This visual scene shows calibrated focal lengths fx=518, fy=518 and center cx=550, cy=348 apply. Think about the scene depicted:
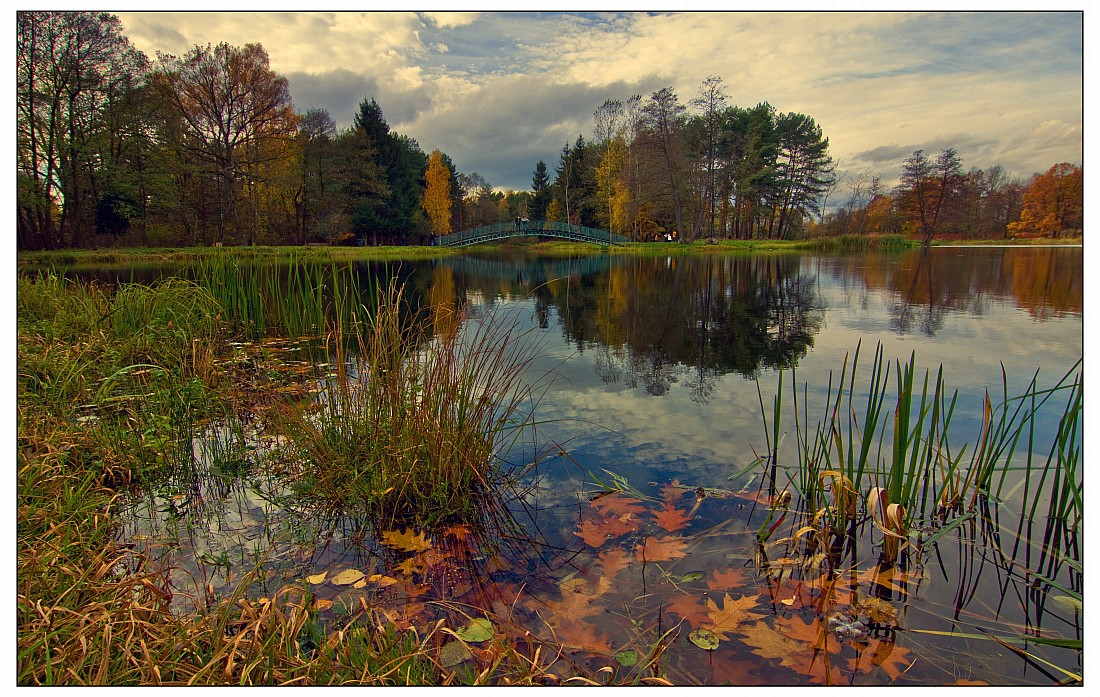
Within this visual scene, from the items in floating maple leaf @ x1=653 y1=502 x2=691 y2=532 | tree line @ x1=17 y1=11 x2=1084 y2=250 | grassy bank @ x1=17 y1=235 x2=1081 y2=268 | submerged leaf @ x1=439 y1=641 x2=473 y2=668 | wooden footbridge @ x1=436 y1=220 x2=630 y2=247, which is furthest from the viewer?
wooden footbridge @ x1=436 y1=220 x2=630 y2=247

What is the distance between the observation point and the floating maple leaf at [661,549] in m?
2.34

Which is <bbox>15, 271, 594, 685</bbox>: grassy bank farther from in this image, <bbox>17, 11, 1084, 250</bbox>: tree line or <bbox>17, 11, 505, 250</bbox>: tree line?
<bbox>17, 11, 505, 250</bbox>: tree line

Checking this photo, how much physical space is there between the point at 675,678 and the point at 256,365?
15.7ft

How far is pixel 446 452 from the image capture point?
2.78 metres

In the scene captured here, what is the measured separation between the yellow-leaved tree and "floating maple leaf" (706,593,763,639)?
145 ft

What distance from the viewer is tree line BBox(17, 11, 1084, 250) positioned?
1549 centimetres

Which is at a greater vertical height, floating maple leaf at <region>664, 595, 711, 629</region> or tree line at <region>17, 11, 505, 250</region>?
tree line at <region>17, 11, 505, 250</region>

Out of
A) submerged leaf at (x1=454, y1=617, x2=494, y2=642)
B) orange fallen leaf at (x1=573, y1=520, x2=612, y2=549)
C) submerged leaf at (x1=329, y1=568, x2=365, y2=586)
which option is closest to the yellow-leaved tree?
orange fallen leaf at (x1=573, y1=520, x2=612, y2=549)

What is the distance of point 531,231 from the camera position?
4109cm

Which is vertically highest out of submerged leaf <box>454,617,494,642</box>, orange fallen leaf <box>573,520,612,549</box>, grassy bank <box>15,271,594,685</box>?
grassy bank <box>15,271,594,685</box>

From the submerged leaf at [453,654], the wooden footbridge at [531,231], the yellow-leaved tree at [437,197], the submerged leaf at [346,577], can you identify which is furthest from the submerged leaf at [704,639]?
the yellow-leaved tree at [437,197]

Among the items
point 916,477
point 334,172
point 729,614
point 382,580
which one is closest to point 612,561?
point 729,614

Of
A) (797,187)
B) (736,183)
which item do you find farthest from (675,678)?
(797,187)

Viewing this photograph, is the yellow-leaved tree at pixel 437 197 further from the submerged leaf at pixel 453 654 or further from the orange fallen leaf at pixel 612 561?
the submerged leaf at pixel 453 654
